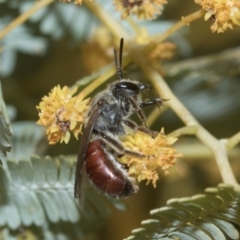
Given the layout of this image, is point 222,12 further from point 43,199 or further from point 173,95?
point 43,199

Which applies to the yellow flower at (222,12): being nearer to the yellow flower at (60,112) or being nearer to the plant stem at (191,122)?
the plant stem at (191,122)

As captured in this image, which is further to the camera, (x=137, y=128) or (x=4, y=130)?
(x=137, y=128)

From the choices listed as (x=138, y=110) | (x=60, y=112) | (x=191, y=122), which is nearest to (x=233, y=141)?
(x=191, y=122)

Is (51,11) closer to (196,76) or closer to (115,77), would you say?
(115,77)

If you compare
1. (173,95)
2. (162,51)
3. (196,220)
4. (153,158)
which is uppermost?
(162,51)

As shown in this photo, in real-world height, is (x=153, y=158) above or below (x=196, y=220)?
above

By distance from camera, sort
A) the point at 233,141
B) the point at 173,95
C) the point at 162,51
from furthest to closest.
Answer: the point at 162,51 < the point at 173,95 < the point at 233,141

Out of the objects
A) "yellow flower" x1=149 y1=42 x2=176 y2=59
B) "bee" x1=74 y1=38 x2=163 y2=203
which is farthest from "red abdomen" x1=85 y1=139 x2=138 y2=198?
"yellow flower" x1=149 y1=42 x2=176 y2=59
